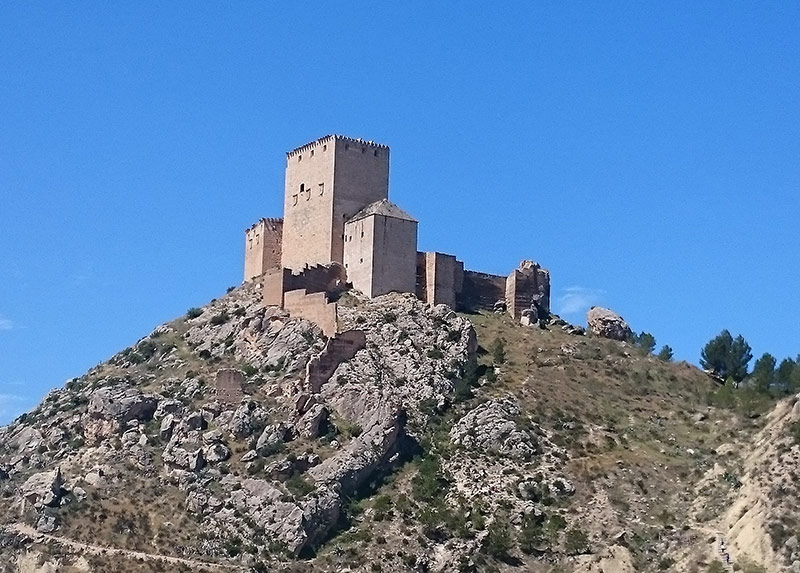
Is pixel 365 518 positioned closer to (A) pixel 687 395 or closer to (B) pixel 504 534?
(B) pixel 504 534

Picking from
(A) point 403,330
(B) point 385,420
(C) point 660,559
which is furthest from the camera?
(A) point 403,330

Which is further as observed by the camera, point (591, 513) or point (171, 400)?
point (171, 400)

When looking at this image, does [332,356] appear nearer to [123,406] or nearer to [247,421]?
[247,421]

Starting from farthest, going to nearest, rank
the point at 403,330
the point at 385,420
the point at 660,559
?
1. the point at 403,330
2. the point at 385,420
3. the point at 660,559

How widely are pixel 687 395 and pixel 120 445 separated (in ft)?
86.1

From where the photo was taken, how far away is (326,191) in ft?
275

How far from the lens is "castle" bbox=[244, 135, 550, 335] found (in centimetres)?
8144

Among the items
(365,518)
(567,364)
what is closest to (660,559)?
(365,518)

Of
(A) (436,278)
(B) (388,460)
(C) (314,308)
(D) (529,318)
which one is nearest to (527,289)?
(D) (529,318)

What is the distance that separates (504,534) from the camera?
6831 cm

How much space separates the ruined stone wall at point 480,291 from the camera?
85938 mm

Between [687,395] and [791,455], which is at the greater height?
[687,395]

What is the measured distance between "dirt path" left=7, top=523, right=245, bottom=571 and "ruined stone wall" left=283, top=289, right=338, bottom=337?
586 inches

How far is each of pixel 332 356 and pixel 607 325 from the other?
18722 millimetres
